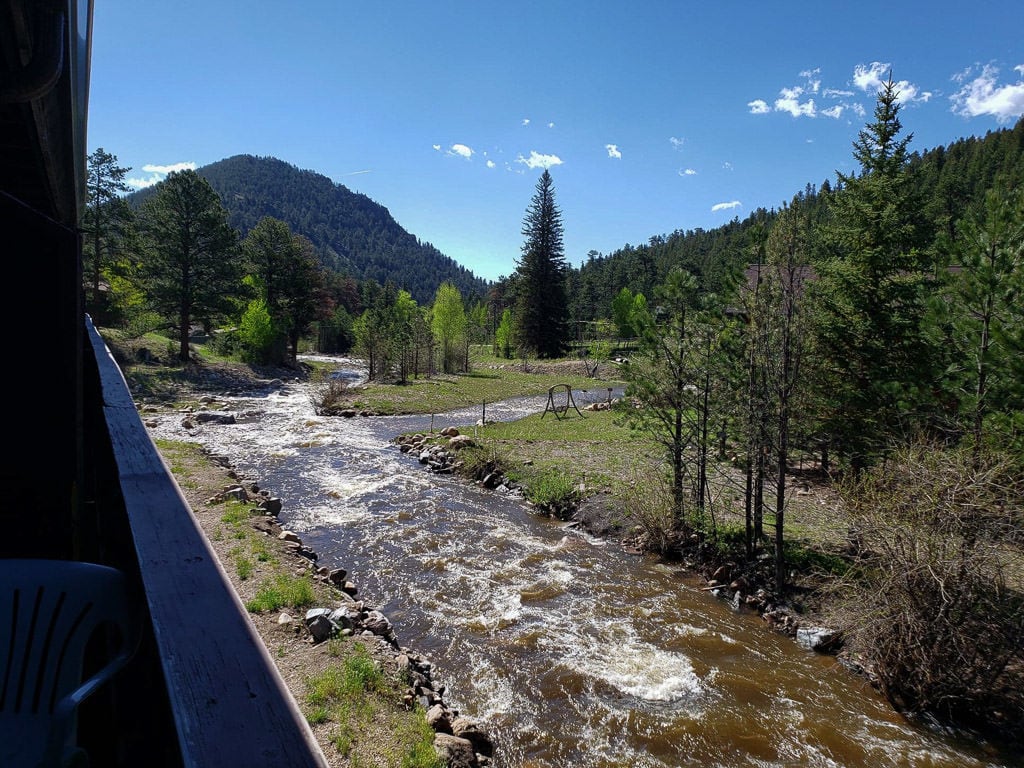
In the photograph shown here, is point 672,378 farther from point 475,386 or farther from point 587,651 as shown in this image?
point 475,386

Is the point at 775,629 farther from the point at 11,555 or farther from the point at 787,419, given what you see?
the point at 11,555

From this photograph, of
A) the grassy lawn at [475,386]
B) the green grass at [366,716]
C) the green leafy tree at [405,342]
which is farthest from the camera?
the green leafy tree at [405,342]

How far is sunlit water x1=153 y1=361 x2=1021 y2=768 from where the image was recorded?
6.15m

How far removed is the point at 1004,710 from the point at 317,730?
7.95m

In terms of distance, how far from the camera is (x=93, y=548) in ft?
11.3

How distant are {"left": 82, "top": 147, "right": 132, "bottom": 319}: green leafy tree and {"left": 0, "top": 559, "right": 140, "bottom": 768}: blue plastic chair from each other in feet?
134

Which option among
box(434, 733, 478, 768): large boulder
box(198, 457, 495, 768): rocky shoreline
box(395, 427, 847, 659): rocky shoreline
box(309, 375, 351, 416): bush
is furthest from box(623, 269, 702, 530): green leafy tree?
box(309, 375, 351, 416): bush

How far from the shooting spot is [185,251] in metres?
36.4

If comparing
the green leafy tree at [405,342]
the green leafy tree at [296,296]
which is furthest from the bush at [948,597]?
the green leafy tree at [296,296]

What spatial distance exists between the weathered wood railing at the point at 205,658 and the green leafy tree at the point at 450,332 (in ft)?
159

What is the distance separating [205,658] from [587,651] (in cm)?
775

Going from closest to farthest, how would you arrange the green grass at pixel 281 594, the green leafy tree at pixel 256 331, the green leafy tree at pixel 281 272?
the green grass at pixel 281 594, the green leafy tree at pixel 256 331, the green leafy tree at pixel 281 272

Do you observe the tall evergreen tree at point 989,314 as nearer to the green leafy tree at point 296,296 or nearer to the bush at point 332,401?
the bush at point 332,401

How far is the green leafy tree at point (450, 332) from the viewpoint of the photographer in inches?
1967
